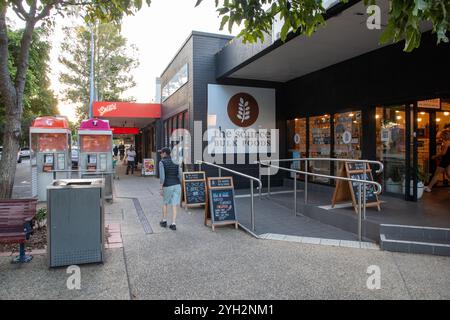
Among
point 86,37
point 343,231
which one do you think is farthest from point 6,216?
point 86,37

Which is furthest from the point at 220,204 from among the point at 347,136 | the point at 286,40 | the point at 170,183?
the point at 347,136

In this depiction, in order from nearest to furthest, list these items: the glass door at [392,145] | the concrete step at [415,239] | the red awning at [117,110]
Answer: the concrete step at [415,239]
the glass door at [392,145]
the red awning at [117,110]

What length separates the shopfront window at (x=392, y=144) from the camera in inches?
296

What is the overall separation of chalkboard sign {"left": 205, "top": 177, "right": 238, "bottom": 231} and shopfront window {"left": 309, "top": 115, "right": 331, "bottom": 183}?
13.2ft

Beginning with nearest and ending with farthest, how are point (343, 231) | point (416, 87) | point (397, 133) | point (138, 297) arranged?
point (138, 297) < point (343, 231) < point (416, 87) < point (397, 133)

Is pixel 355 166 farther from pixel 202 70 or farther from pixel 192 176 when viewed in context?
pixel 202 70

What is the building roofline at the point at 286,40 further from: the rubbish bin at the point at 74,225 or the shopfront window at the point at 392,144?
Answer: the rubbish bin at the point at 74,225

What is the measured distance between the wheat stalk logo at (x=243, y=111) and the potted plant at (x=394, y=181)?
15.3 feet

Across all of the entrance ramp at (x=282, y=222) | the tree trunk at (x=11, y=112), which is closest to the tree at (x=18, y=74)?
the tree trunk at (x=11, y=112)

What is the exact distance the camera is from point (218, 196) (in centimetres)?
631

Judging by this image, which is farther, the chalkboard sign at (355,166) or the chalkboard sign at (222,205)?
the chalkboard sign at (355,166)

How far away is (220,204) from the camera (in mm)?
6301

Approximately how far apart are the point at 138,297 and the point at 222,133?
24.7 feet

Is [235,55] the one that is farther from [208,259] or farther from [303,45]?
[208,259]
